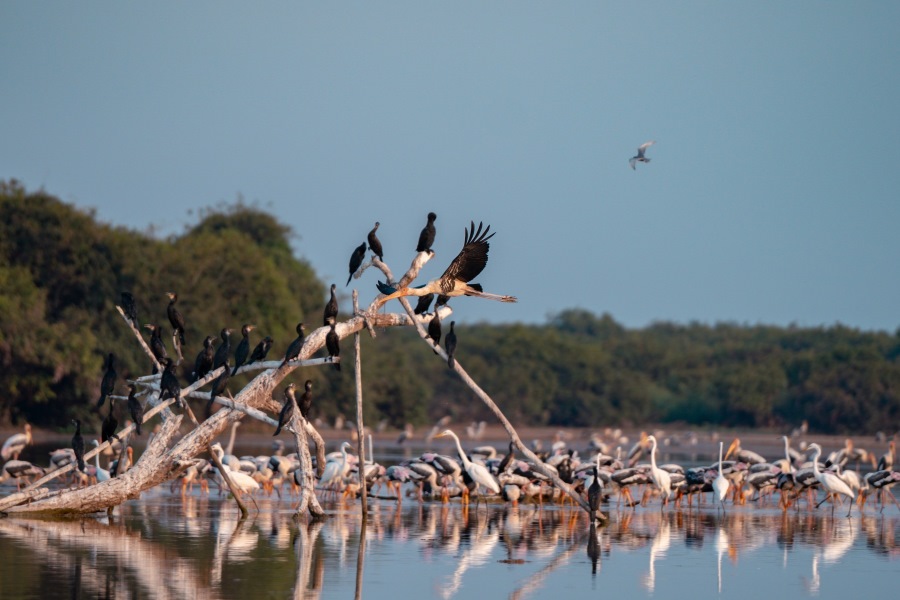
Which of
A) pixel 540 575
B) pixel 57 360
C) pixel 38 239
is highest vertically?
pixel 38 239

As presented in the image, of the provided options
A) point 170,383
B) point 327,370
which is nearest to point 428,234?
point 170,383

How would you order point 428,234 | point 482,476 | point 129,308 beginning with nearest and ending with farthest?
point 428,234, point 129,308, point 482,476

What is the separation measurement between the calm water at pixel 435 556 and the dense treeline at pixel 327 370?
20811mm

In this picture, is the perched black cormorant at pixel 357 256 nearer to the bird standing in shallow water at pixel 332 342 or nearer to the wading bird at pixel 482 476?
the bird standing in shallow water at pixel 332 342

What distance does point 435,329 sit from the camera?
17703 millimetres

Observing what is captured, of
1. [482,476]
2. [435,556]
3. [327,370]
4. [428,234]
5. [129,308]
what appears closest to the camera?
[435,556]

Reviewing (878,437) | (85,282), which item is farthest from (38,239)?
(878,437)

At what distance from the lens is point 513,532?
18719 millimetres

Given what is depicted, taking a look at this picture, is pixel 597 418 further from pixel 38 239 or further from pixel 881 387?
pixel 38 239

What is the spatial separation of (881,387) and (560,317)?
43.8m

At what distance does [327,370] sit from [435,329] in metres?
34.6

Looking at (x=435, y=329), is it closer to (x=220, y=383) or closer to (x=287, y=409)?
(x=287, y=409)

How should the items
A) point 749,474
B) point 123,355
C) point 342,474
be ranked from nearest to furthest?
point 342,474 < point 749,474 < point 123,355

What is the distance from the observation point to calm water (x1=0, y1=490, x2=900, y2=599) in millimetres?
13453
